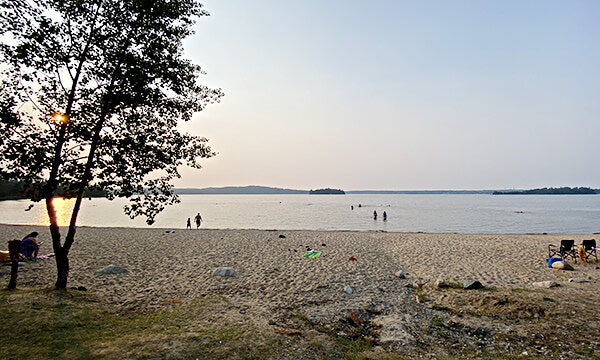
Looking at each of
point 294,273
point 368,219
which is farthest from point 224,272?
point 368,219

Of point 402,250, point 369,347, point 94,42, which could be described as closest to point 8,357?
point 369,347

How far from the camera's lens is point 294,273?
13.3 m

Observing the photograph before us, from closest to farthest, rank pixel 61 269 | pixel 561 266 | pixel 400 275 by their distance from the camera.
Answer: pixel 61 269, pixel 400 275, pixel 561 266

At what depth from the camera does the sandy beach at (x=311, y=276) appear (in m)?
9.03

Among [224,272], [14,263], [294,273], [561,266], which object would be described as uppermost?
[14,263]

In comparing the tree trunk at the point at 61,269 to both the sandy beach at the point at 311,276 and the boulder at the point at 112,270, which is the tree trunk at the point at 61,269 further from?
the boulder at the point at 112,270

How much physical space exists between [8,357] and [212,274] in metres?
7.68

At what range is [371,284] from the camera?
11656 millimetres

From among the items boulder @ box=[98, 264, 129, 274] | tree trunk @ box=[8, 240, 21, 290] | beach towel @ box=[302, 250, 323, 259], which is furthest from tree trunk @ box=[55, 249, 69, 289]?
beach towel @ box=[302, 250, 323, 259]

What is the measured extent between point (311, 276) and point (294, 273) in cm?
88

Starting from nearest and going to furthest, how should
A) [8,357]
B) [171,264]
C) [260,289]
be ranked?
[8,357]
[260,289]
[171,264]

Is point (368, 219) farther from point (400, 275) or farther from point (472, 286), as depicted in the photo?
point (472, 286)

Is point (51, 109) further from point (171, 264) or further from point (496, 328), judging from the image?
point (496, 328)

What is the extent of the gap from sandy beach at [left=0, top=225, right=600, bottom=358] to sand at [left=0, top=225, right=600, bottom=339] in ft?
0.11
